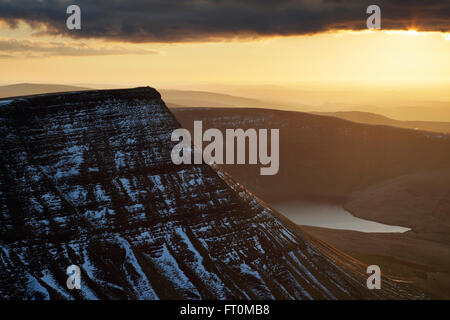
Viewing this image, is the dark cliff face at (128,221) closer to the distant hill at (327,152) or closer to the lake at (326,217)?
the lake at (326,217)

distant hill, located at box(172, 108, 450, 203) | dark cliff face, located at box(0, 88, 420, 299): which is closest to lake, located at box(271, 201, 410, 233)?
distant hill, located at box(172, 108, 450, 203)

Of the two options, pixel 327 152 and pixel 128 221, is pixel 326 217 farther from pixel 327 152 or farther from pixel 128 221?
pixel 128 221

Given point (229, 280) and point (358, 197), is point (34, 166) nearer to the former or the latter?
Result: point (229, 280)

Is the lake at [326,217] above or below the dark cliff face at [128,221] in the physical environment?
below

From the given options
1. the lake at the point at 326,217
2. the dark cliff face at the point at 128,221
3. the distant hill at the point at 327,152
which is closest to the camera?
the dark cliff face at the point at 128,221

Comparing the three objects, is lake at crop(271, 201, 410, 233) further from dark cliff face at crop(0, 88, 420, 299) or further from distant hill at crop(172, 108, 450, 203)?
dark cliff face at crop(0, 88, 420, 299)

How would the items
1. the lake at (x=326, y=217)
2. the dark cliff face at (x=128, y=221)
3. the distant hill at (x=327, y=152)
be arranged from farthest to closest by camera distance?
the distant hill at (x=327, y=152) < the lake at (x=326, y=217) < the dark cliff face at (x=128, y=221)

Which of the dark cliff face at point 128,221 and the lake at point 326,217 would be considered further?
the lake at point 326,217

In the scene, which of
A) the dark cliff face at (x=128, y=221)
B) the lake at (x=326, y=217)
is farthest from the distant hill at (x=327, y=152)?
the dark cliff face at (x=128, y=221)
